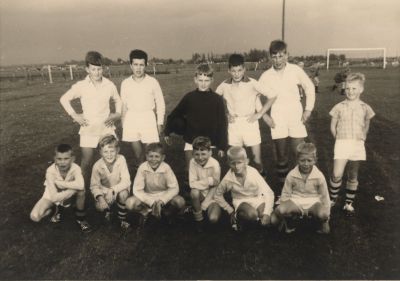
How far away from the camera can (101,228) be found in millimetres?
4230

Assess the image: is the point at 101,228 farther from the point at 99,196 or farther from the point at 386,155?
the point at 386,155

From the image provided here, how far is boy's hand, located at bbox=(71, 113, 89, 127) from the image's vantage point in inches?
186

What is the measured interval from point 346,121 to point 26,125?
9772 millimetres

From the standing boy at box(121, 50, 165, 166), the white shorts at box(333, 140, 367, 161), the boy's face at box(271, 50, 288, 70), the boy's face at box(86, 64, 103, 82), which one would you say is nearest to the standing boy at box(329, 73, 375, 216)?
the white shorts at box(333, 140, 367, 161)

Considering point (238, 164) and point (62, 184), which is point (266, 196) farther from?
point (62, 184)

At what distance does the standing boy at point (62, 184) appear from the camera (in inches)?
166

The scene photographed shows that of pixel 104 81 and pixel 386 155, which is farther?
pixel 386 155

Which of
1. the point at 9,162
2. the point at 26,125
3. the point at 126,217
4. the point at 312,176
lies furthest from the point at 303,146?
the point at 26,125

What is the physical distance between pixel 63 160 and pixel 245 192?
6.46ft

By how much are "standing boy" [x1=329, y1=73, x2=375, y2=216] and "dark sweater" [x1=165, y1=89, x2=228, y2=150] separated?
4.25 ft

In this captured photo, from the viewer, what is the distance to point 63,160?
4207mm

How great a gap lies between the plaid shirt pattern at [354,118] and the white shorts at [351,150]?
6 centimetres

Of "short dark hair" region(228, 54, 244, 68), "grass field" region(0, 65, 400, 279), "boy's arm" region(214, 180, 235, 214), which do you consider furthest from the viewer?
"short dark hair" region(228, 54, 244, 68)

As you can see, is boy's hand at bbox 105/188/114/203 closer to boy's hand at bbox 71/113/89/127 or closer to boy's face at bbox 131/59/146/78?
boy's hand at bbox 71/113/89/127
